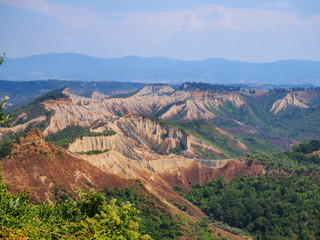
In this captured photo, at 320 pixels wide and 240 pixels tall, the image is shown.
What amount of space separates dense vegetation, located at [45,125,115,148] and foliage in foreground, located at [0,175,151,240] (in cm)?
4439

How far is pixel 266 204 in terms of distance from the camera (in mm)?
56156

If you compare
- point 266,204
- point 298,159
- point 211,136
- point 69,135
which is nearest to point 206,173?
point 266,204

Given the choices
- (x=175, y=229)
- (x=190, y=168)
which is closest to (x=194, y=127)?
(x=190, y=168)

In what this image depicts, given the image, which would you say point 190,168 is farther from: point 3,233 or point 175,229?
point 3,233

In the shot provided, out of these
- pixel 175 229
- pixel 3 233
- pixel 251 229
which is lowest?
pixel 251 229

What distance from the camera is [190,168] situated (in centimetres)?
7212

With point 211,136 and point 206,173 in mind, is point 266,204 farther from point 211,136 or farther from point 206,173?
point 211,136

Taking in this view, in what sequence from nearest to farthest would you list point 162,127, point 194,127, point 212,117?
1. point 162,127
2. point 194,127
3. point 212,117

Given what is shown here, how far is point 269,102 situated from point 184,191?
146 m

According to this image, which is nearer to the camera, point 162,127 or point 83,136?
point 83,136

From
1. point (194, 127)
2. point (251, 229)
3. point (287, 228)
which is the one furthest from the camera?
point (194, 127)

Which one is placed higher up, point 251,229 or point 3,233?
point 3,233

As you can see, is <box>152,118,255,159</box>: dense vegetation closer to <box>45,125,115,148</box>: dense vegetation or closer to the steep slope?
<box>45,125,115,148</box>: dense vegetation

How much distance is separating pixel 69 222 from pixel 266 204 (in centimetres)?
4230
